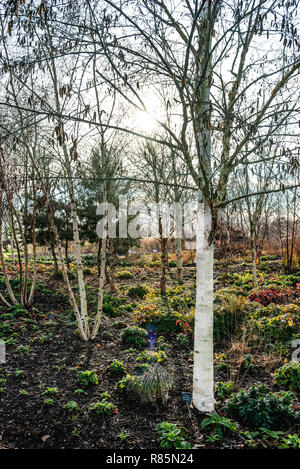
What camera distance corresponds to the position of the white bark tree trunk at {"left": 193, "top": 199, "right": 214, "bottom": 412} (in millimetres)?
3113

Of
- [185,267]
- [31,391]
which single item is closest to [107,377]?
[31,391]

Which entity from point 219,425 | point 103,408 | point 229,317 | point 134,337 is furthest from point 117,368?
point 229,317

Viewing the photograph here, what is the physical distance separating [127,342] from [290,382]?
2.79 metres

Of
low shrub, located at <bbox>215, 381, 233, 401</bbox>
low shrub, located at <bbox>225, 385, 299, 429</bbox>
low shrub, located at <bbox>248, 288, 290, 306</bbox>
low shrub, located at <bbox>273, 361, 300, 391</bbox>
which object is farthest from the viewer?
low shrub, located at <bbox>248, 288, 290, 306</bbox>

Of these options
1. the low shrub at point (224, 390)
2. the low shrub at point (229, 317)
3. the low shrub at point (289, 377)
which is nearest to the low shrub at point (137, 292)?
the low shrub at point (229, 317)

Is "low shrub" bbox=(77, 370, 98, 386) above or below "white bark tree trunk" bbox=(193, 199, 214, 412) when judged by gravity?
below

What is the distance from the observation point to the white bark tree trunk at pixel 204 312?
3113mm

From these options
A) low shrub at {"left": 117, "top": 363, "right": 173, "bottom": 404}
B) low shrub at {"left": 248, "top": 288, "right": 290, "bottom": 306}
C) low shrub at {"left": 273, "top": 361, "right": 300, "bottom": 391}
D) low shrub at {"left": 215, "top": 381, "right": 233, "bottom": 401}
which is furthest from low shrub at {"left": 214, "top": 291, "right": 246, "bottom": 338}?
low shrub at {"left": 117, "top": 363, "right": 173, "bottom": 404}

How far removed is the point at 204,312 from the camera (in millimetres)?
3139

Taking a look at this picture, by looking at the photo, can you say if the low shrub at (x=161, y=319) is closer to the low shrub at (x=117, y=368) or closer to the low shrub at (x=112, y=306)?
the low shrub at (x=112, y=306)

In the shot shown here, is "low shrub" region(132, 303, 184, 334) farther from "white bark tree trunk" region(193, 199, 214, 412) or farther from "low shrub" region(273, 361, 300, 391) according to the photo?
"white bark tree trunk" region(193, 199, 214, 412)

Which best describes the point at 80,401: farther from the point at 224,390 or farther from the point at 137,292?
the point at 137,292

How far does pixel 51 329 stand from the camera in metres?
6.09
